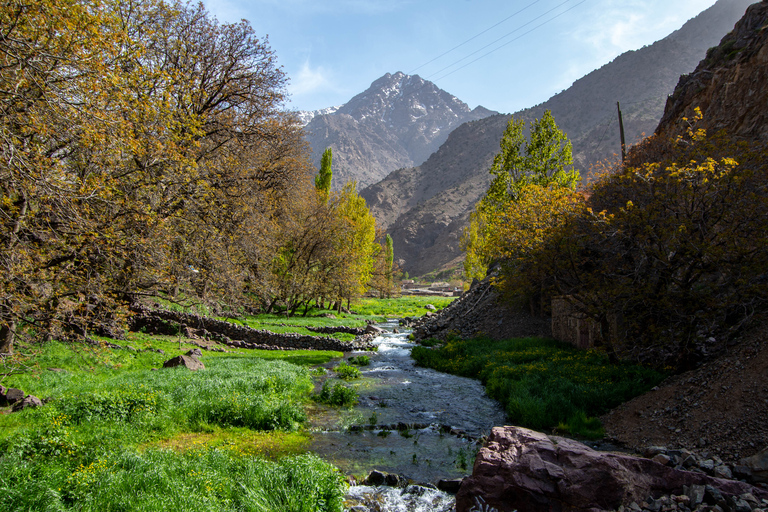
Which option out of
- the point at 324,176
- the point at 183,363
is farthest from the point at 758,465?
the point at 324,176

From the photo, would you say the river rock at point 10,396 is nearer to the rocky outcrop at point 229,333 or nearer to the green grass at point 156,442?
the green grass at point 156,442

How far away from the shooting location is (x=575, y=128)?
124938 mm

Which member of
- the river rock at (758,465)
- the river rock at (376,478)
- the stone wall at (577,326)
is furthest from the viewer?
the stone wall at (577,326)

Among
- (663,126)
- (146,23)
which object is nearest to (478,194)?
(663,126)

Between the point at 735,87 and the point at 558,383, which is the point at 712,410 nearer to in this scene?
the point at 558,383

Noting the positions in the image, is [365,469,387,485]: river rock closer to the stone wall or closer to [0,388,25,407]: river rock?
[0,388,25,407]: river rock

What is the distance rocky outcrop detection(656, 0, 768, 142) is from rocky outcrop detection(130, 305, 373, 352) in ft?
60.7

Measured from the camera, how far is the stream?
20.3 ft

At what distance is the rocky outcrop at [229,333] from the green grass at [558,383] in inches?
313

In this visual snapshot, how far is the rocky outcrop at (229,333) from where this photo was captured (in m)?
18.2

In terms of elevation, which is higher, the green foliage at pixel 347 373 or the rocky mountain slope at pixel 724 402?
the rocky mountain slope at pixel 724 402

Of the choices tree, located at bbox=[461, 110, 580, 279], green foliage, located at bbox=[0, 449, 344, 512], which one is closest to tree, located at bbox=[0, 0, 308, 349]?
green foliage, located at bbox=[0, 449, 344, 512]

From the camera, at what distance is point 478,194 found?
5453 inches

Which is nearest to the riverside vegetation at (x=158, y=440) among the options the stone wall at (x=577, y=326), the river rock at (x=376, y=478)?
the river rock at (x=376, y=478)
